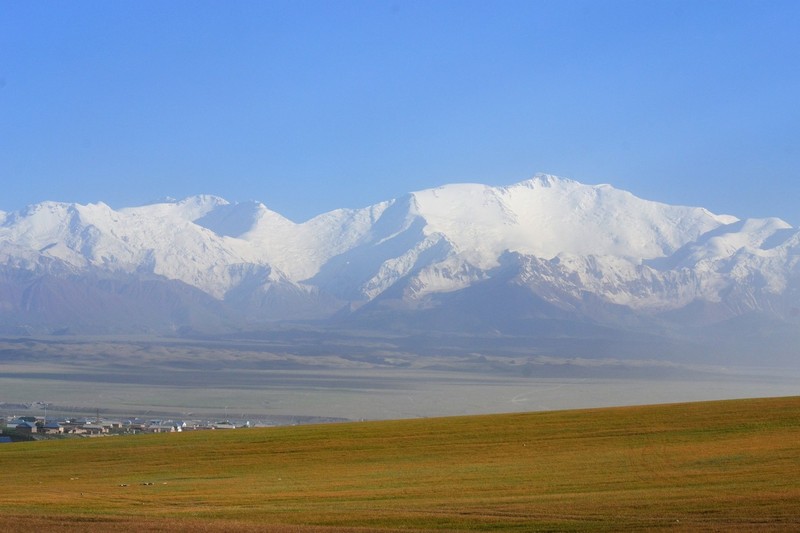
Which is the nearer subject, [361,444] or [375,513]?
[375,513]

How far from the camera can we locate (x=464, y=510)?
29172 millimetres

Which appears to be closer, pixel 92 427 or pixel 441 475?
pixel 441 475

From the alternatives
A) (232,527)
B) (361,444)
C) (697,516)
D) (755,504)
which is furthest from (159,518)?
(361,444)

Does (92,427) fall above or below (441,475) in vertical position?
below

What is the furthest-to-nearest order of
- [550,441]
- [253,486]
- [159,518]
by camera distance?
[550,441] → [253,486] → [159,518]

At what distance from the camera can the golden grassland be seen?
27219 mm

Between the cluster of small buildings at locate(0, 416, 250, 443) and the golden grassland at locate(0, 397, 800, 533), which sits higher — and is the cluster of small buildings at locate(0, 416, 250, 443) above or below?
below

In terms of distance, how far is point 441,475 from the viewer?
38688mm

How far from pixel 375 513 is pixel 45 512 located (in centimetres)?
851

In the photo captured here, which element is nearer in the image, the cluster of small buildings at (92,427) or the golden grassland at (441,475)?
the golden grassland at (441,475)

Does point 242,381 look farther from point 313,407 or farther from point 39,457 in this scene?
point 39,457

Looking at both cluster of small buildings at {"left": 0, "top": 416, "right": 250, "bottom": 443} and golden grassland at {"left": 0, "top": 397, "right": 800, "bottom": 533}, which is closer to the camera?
golden grassland at {"left": 0, "top": 397, "right": 800, "bottom": 533}

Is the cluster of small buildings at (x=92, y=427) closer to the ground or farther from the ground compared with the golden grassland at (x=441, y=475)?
closer to the ground

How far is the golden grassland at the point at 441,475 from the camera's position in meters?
27.2
